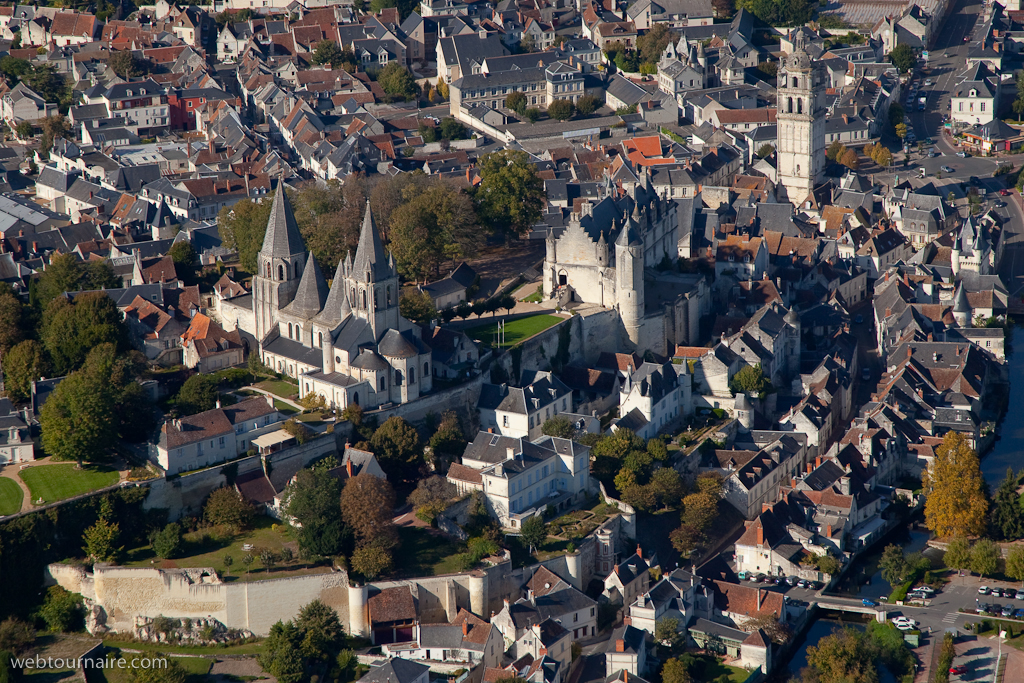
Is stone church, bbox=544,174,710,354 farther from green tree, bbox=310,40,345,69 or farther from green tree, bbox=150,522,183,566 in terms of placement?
green tree, bbox=310,40,345,69

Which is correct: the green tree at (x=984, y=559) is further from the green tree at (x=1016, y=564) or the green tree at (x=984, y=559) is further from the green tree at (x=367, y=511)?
the green tree at (x=367, y=511)

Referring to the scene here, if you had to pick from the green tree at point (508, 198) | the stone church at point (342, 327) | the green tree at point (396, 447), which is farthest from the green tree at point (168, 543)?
the green tree at point (508, 198)

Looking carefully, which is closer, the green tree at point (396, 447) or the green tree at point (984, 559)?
the green tree at point (984, 559)

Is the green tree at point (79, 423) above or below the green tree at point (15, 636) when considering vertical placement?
above

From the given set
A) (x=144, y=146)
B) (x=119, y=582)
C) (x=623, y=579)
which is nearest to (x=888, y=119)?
(x=144, y=146)

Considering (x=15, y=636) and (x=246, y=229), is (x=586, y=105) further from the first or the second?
(x=15, y=636)

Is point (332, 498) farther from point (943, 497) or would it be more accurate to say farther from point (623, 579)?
point (943, 497)
